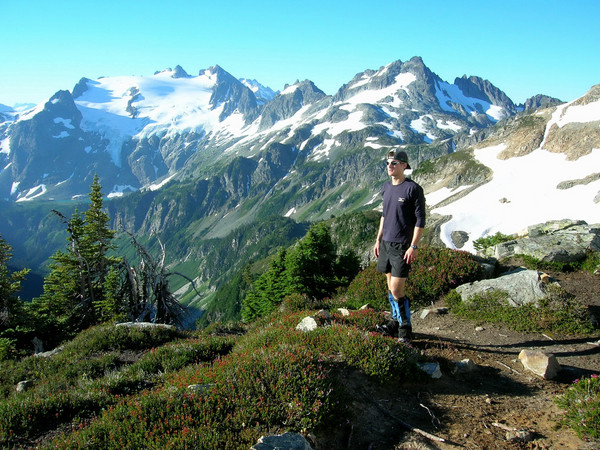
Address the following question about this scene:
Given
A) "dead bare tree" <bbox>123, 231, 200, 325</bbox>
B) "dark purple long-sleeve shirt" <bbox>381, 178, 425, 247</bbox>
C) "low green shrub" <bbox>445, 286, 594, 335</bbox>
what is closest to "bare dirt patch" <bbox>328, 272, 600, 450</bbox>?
"low green shrub" <bbox>445, 286, 594, 335</bbox>

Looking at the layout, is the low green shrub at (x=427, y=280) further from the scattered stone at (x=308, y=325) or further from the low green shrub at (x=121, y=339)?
the low green shrub at (x=121, y=339)

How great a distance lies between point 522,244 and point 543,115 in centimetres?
12837

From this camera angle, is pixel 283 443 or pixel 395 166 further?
pixel 395 166

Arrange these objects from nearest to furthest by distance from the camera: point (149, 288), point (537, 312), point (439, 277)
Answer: point (537, 312) → point (439, 277) → point (149, 288)

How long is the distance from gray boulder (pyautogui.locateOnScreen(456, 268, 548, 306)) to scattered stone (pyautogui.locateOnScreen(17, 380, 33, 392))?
39.5 feet

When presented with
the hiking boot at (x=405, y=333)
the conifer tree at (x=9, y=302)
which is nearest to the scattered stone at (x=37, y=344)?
the conifer tree at (x=9, y=302)

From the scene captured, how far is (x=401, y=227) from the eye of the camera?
A: 7602mm

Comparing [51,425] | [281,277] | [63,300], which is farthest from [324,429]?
[281,277]

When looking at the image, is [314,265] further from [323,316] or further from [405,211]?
[405,211]

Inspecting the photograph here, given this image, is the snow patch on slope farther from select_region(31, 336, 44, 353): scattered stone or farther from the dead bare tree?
select_region(31, 336, 44, 353): scattered stone

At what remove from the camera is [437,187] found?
13288 cm

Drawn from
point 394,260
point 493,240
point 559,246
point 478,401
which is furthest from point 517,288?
point 493,240

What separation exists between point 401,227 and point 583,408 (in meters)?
4.10

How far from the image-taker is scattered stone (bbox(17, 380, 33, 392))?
27.2 feet
